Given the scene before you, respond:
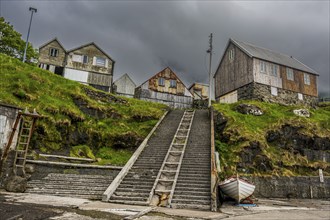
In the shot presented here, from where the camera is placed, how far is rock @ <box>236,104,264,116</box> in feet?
73.9

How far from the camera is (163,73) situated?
3628cm

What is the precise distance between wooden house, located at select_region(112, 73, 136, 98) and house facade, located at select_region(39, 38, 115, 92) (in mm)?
5690

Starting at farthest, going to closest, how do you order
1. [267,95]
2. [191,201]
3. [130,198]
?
[267,95] → [130,198] → [191,201]

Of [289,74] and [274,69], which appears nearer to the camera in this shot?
[274,69]

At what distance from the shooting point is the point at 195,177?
38.0 feet

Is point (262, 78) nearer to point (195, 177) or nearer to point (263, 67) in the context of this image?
point (263, 67)

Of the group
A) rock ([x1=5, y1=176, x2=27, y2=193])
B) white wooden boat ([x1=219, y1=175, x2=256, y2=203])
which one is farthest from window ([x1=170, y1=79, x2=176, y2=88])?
rock ([x1=5, y1=176, x2=27, y2=193])

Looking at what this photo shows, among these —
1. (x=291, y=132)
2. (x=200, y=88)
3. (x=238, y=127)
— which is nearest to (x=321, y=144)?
(x=291, y=132)

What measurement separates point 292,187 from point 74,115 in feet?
51.7

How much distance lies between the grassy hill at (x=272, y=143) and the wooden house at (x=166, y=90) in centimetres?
1324

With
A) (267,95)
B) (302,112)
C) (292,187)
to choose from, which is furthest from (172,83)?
(292,187)

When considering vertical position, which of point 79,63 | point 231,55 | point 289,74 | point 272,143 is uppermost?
point 231,55

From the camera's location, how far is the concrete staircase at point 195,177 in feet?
31.8

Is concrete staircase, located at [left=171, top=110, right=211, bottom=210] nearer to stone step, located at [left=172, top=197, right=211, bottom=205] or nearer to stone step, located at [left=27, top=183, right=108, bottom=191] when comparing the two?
stone step, located at [left=172, top=197, right=211, bottom=205]
